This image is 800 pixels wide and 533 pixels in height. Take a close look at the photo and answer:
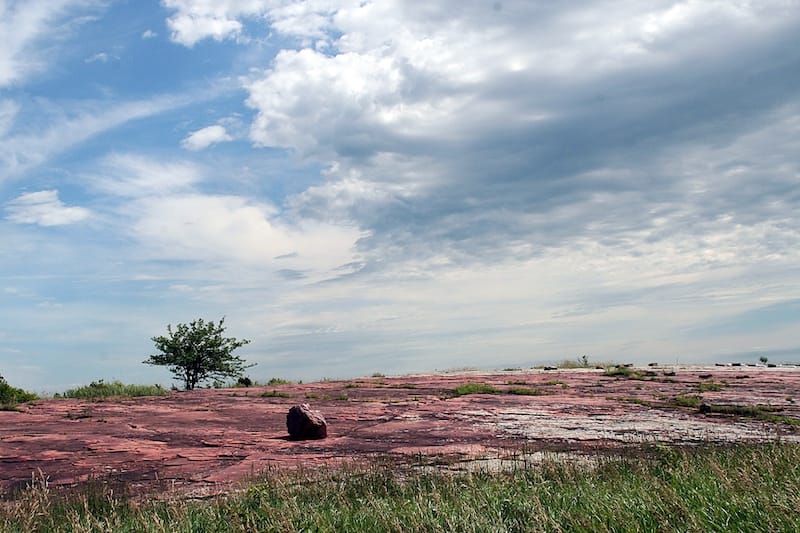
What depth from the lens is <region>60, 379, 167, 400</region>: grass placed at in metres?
16.6

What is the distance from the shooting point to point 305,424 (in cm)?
990

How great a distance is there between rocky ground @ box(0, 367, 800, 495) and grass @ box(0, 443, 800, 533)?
110 centimetres

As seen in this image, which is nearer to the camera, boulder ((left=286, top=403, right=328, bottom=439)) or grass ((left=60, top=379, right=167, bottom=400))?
boulder ((left=286, top=403, right=328, bottom=439))

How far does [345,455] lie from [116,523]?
12.3ft

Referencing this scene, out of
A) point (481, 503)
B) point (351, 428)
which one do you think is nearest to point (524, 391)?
point (351, 428)

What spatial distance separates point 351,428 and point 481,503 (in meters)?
5.73

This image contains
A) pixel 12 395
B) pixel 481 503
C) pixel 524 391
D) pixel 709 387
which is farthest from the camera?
pixel 709 387

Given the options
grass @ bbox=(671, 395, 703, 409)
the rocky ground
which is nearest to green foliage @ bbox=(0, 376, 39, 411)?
the rocky ground

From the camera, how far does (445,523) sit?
5031 mm

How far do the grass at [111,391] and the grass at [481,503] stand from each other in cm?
1042

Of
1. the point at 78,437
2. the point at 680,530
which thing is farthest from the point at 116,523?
the point at 78,437

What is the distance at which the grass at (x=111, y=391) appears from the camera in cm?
1659

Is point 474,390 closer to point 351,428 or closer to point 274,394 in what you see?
point 274,394

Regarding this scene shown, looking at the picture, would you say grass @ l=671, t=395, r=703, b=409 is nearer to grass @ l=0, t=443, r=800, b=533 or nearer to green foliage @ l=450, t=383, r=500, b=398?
green foliage @ l=450, t=383, r=500, b=398
